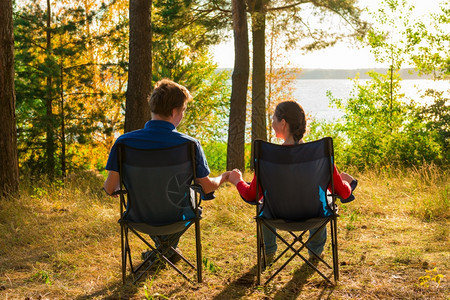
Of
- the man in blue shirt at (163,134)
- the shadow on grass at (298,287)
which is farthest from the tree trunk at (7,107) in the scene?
the shadow on grass at (298,287)

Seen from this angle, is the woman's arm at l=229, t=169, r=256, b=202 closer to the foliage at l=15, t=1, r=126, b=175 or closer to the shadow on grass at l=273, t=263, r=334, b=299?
the shadow on grass at l=273, t=263, r=334, b=299

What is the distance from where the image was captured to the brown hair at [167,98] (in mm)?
3035

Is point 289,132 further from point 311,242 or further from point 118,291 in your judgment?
point 118,291

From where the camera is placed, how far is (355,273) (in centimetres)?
336

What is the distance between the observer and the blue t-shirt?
9.89 ft

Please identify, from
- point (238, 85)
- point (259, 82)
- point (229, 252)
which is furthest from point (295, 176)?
point (259, 82)

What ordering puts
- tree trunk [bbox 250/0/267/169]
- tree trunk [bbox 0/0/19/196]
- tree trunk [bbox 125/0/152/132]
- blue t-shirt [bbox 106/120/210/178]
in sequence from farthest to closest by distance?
tree trunk [bbox 250/0/267/169] < tree trunk [bbox 125/0/152/132] < tree trunk [bbox 0/0/19/196] < blue t-shirt [bbox 106/120/210/178]

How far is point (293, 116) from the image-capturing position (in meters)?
3.09

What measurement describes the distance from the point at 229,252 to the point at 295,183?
1.25 m

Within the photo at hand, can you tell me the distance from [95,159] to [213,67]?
7405 mm

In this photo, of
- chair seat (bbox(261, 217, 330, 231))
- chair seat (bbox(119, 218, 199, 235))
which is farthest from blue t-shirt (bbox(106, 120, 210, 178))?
chair seat (bbox(261, 217, 330, 231))

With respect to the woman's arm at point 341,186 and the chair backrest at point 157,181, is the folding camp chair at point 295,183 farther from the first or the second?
the chair backrest at point 157,181

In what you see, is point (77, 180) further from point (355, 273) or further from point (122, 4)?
point (122, 4)

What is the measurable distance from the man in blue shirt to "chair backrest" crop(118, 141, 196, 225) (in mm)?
81
